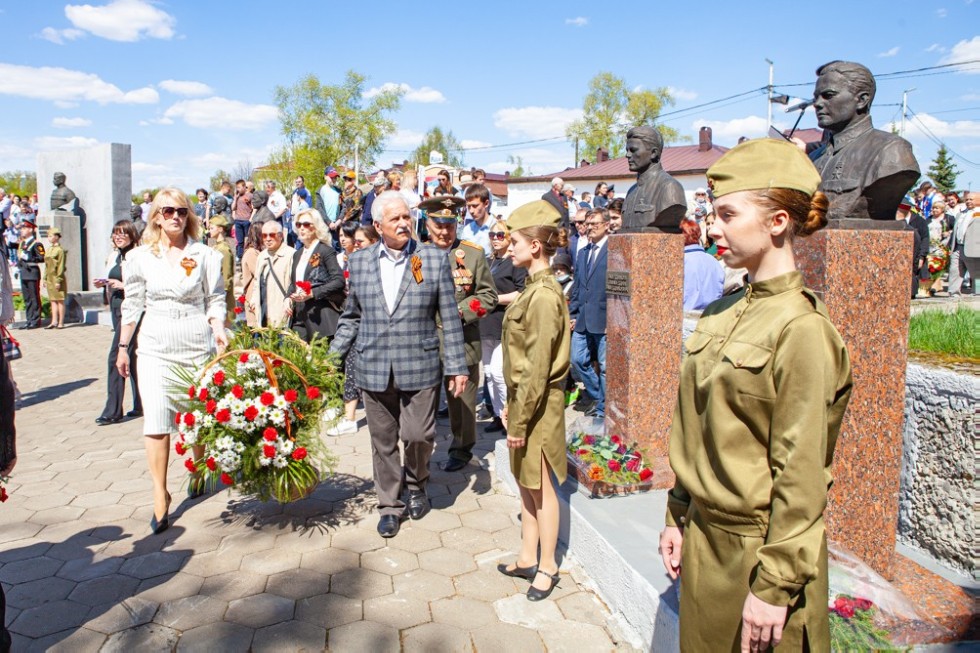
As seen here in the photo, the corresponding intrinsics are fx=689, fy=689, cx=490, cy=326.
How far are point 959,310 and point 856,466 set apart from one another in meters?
3.20

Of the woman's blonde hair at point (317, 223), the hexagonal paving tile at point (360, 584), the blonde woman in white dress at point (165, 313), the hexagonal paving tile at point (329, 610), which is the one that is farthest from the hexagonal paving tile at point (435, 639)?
the woman's blonde hair at point (317, 223)

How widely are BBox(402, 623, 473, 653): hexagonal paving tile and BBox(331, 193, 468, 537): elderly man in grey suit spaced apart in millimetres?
1101

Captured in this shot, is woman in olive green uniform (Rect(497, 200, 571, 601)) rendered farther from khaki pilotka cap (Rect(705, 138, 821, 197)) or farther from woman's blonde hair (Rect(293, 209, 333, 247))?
woman's blonde hair (Rect(293, 209, 333, 247))

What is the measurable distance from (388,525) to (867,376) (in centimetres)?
285

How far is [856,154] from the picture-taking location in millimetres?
3309

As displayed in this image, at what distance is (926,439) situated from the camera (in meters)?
3.42

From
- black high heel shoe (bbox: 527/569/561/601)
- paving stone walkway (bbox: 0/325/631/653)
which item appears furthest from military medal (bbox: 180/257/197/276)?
black high heel shoe (bbox: 527/569/561/601)

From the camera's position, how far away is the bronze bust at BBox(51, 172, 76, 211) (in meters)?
16.3

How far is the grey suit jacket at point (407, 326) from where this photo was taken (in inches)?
169

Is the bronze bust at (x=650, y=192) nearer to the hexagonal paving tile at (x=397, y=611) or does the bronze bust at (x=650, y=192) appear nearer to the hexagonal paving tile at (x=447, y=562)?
the hexagonal paving tile at (x=447, y=562)

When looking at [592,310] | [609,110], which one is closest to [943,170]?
[609,110]

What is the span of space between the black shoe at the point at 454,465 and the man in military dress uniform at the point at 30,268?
39.5 ft

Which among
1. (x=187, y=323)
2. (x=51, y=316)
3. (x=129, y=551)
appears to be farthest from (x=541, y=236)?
(x=51, y=316)

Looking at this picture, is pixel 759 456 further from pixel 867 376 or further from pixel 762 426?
pixel 867 376
